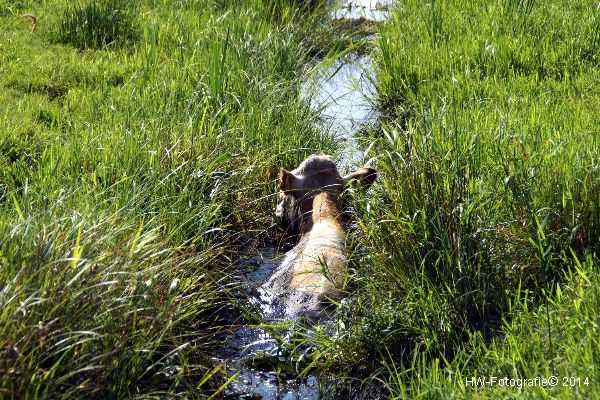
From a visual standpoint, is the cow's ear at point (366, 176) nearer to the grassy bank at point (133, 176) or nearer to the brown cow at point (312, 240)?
the brown cow at point (312, 240)

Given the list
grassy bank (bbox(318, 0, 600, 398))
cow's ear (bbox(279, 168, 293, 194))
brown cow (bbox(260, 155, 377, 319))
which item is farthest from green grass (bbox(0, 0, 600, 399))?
cow's ear (bbox(279, 168, 293, 194))

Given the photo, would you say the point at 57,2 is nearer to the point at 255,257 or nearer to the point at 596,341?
the point at 255,257

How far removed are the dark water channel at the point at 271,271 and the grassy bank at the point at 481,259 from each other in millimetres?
286

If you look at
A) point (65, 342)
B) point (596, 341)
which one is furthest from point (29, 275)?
point (596, 341)

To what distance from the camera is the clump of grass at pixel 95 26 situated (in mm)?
9008

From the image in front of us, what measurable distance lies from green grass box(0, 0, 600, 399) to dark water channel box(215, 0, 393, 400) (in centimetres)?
10

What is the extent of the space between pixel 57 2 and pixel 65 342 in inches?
254

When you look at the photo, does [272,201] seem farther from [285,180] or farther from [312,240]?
[312,240]

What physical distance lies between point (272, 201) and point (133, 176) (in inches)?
55.7

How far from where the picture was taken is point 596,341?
3.71 m

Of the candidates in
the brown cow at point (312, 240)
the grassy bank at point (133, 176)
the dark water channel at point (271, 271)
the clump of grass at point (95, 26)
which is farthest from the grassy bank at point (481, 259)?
the clump of grass at point (95, 26)

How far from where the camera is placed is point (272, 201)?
6746mm

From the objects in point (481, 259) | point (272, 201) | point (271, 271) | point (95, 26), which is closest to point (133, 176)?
point (271, 271)

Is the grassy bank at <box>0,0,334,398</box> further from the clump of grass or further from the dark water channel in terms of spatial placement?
the dark water channel
